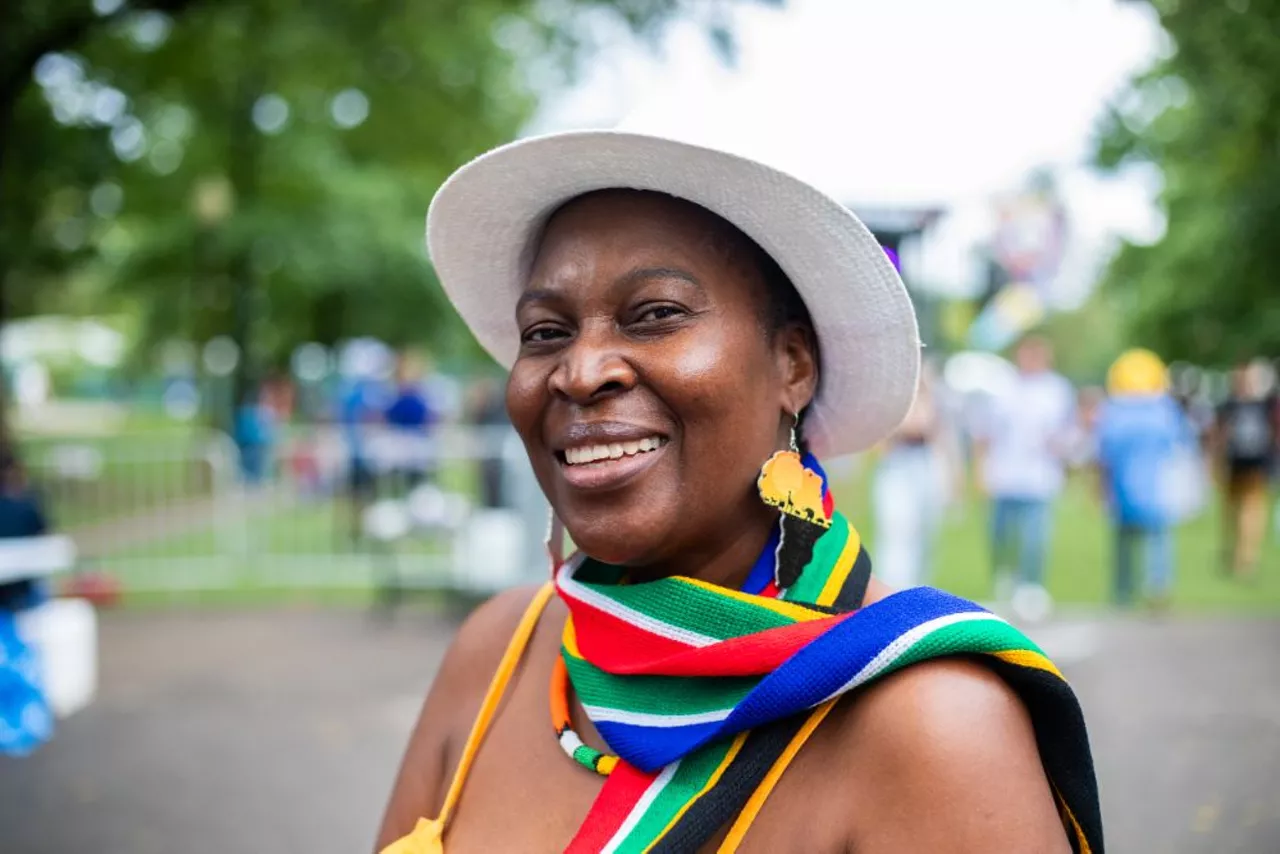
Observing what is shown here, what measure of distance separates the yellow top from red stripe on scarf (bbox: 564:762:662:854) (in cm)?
14

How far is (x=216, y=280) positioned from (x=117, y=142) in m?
6.64

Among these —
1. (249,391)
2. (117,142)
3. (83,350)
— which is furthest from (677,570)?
(83,350)

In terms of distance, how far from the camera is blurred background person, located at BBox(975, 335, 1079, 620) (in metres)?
8.63

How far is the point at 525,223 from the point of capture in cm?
189

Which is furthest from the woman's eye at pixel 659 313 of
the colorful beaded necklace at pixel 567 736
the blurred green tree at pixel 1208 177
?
the blurred green tree at pixel 1208 177

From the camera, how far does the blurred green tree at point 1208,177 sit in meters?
5.40

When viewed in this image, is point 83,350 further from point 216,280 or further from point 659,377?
point 659,377

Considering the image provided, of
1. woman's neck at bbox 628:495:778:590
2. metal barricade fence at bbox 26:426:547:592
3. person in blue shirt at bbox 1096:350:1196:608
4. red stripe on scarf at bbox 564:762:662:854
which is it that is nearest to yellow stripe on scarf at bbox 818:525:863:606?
woman's neck at bbox 628:495:778:590

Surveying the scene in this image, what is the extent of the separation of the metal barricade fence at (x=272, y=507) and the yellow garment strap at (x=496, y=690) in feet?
23.6

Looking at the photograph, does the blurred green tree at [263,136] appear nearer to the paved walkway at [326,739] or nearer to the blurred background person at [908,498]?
the blurred background person at [908,498]

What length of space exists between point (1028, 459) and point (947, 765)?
25.2 feet

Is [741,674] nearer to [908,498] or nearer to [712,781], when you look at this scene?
[712,781]

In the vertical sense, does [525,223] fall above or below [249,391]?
above

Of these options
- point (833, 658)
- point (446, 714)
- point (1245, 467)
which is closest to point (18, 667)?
point (446, 714)
